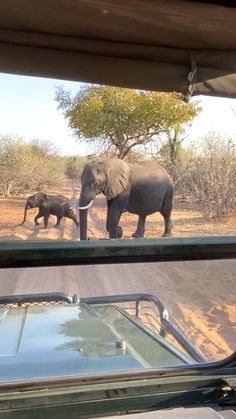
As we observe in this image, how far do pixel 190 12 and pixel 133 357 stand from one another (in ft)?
3.63

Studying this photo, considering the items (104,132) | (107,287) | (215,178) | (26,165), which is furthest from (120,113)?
(215,178)

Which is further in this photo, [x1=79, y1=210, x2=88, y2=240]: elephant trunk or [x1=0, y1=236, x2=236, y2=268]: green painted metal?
[x1=79, y1=210, x2=88, y2=240]: elephant trunk

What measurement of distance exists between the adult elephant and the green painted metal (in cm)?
749

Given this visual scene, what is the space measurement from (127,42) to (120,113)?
2.80ft

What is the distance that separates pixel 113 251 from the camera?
144 centimetres

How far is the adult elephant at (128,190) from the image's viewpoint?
31.7 feet

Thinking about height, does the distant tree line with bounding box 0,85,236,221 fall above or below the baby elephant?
above

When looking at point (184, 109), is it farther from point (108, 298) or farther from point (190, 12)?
point (108, 298)

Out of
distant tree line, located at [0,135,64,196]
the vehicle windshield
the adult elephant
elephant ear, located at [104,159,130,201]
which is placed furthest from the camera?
elephant ear, located at [104,159,130,201]

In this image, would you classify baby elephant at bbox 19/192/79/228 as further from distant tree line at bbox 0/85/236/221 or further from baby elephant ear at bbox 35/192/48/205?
distant tree line at bbox 0/85/236/221

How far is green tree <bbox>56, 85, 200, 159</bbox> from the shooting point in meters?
1.81

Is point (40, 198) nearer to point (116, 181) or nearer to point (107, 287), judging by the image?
point (116, 181)

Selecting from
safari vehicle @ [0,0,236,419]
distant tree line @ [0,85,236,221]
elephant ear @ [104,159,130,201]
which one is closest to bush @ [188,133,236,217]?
distant tree line @ [0,85,236,221]

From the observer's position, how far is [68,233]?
863 cm
